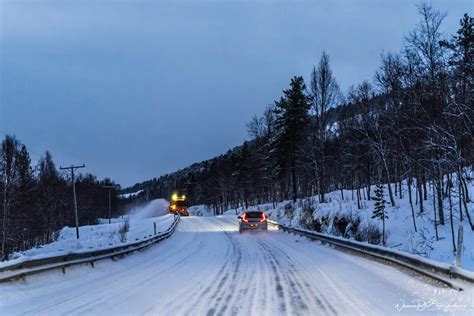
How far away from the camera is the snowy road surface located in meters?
8.05

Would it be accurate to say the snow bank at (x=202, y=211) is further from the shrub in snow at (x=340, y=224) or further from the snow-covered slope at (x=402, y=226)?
the shrub in snow at (x=340, y=224)

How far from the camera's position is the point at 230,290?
33.3 feet

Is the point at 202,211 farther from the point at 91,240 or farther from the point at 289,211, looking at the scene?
the point at 91,240

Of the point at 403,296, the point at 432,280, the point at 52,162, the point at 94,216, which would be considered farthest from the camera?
the point at 94,216

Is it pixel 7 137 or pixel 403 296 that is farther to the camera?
pixel 7 137

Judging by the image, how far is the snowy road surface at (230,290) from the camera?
8.05 metres

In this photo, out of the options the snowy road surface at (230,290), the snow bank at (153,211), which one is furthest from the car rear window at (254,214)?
the snow bank at (153,211)

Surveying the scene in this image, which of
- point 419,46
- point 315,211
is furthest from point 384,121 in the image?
point 419,46

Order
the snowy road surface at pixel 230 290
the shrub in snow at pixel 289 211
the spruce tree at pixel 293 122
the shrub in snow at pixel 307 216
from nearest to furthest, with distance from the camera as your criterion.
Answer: the snowy road surface at pixel 230 290 < the shrub in snow at pixel 307 216 < the shrub in snow at pixel 289 211 < the spruce tree at pixel 293 122

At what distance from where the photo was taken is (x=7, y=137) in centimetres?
6131

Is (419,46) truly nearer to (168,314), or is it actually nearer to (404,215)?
(404,215)

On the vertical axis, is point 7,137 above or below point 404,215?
above

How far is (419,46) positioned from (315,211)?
16.8 m

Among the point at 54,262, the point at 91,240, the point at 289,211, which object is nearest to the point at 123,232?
the point at 91,240
